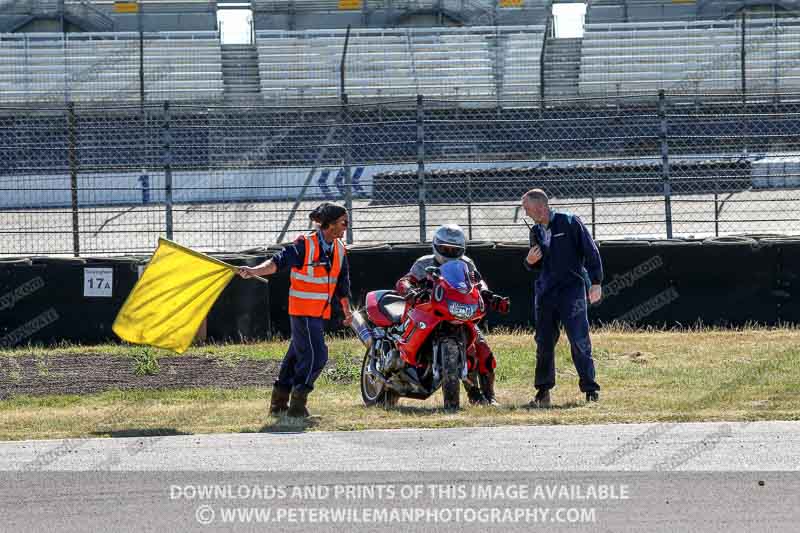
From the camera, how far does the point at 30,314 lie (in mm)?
14422

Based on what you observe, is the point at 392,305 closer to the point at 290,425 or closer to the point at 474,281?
the point at 474,281

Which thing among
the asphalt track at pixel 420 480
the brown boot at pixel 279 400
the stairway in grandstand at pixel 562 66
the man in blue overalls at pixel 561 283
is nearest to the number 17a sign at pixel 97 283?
the brown boot at pixel 279 400

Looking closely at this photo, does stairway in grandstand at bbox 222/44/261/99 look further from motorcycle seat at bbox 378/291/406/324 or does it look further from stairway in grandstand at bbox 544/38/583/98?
motorcycle seat at bbox 378/291/406/324

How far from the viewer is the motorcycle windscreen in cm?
958

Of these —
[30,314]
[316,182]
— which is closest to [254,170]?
[316,182]

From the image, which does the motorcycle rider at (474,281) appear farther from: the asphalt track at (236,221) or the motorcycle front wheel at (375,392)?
the asphalt track at (236,221)

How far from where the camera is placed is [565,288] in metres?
10.3

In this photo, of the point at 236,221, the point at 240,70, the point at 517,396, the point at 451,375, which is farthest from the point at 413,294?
the point at 240,70

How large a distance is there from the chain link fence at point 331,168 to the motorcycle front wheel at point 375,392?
5.09 m

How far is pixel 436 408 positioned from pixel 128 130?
25.7 ft

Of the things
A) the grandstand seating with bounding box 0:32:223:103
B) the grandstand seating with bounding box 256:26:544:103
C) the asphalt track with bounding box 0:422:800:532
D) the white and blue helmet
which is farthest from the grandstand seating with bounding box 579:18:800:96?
the asphalt track with bounding box 0:422:800:532

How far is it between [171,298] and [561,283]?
3.18m

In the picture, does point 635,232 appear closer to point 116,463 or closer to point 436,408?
point 436,408

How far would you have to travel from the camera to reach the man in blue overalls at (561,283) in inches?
401
